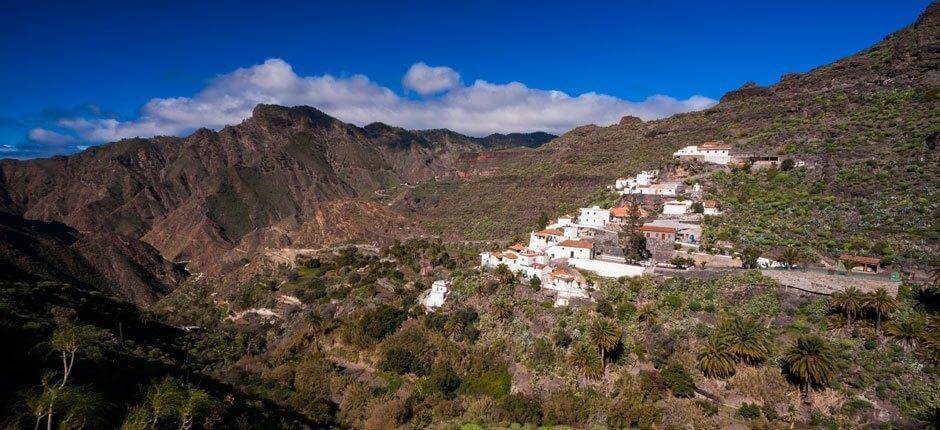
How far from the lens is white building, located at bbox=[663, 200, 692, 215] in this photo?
167 ft

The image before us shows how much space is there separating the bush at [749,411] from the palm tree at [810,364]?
2.89m

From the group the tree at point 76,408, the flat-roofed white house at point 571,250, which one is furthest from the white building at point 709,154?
the tree at point 76,408

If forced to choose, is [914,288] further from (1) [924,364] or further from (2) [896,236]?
(2) [896,236]

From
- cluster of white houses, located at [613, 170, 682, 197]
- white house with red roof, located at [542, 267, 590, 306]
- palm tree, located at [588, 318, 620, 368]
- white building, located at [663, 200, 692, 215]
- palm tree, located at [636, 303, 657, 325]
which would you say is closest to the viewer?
palm tree, located at [588, 318, 620, 368]

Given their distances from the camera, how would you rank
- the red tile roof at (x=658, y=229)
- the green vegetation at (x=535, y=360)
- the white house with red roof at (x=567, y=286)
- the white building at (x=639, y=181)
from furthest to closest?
the white building at (x=639, y=181), the red tile roof at (x=658, y=229), the white house with red roof at (x=567, y=286), the green vegetation at (x=535, y=360)

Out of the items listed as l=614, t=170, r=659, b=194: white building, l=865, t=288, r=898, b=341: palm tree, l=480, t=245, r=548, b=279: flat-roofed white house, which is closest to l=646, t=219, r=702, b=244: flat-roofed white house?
l=480, t=245, r=548, b=279: flat-roofed white house

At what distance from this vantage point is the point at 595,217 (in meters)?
52.3

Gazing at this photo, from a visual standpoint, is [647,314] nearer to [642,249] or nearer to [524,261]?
[642,249]

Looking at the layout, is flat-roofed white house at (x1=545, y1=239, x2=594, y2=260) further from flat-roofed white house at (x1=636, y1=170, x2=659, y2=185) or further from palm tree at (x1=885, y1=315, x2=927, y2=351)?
flat-roofed white house at (x1=636, y1=170, x2=659, y2=185)

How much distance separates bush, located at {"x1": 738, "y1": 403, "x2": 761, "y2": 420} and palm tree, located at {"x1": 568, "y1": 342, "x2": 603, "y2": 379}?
8.19m

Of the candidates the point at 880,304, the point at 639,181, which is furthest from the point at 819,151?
the point at 880,304

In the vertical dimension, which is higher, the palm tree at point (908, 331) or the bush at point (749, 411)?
the palm tree at point (908, 331)

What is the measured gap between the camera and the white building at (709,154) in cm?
6222

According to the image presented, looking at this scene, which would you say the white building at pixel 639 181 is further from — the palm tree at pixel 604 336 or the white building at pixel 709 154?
the palm tree at pixel 604 336
